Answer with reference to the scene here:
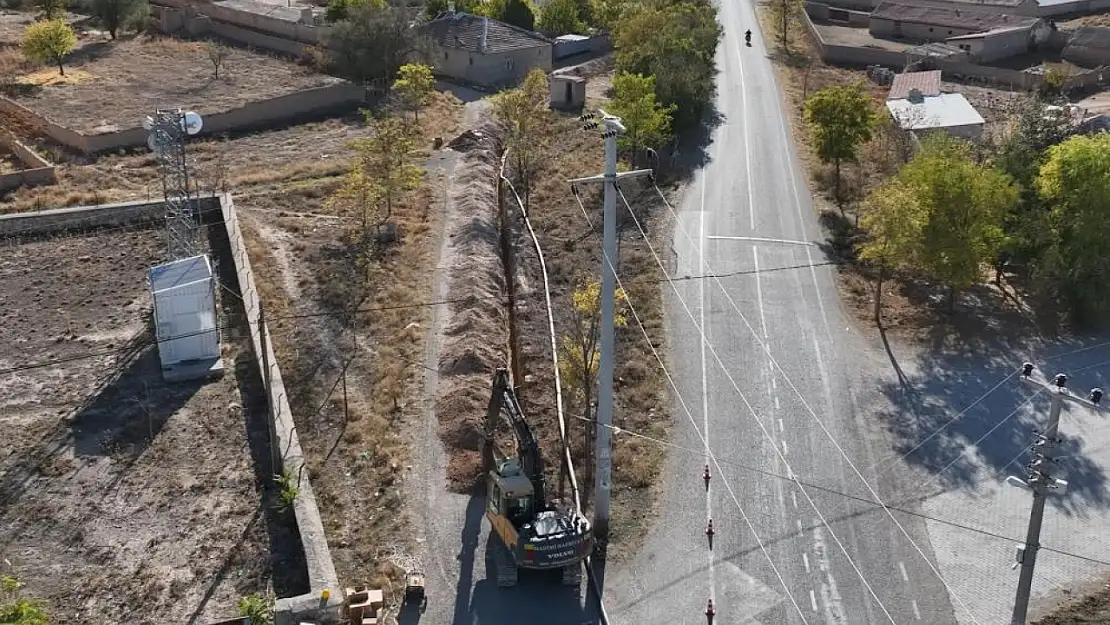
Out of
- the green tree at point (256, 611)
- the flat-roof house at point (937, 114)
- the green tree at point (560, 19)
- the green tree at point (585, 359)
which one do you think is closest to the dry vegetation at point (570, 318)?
the green tree at point (585, 359)

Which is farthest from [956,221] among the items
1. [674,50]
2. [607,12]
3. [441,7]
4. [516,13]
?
[441,7]

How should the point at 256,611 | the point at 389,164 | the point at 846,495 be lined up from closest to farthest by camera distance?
the point at 256,611, the point at 846,495, the point at 389,164

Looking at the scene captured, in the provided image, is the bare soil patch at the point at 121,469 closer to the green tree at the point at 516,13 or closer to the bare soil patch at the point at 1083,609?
the bare soil patch at the point at 1083,609

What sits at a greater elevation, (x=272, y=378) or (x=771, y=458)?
(x=272, y=378)

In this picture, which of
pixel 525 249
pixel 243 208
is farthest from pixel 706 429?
pixel 243 208

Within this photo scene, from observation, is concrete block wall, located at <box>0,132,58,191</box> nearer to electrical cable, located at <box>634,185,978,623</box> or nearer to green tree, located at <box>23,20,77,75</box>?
green tree, located at <box>23,20,77,75</box>

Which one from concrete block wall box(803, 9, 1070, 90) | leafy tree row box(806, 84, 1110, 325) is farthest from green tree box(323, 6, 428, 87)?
leafy tree row box(806, 84, 1110, 325)

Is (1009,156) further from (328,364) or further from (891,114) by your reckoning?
(328,364)

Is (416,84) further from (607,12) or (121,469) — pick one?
(121,469)

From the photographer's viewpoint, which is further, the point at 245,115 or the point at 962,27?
the point at 962,27
